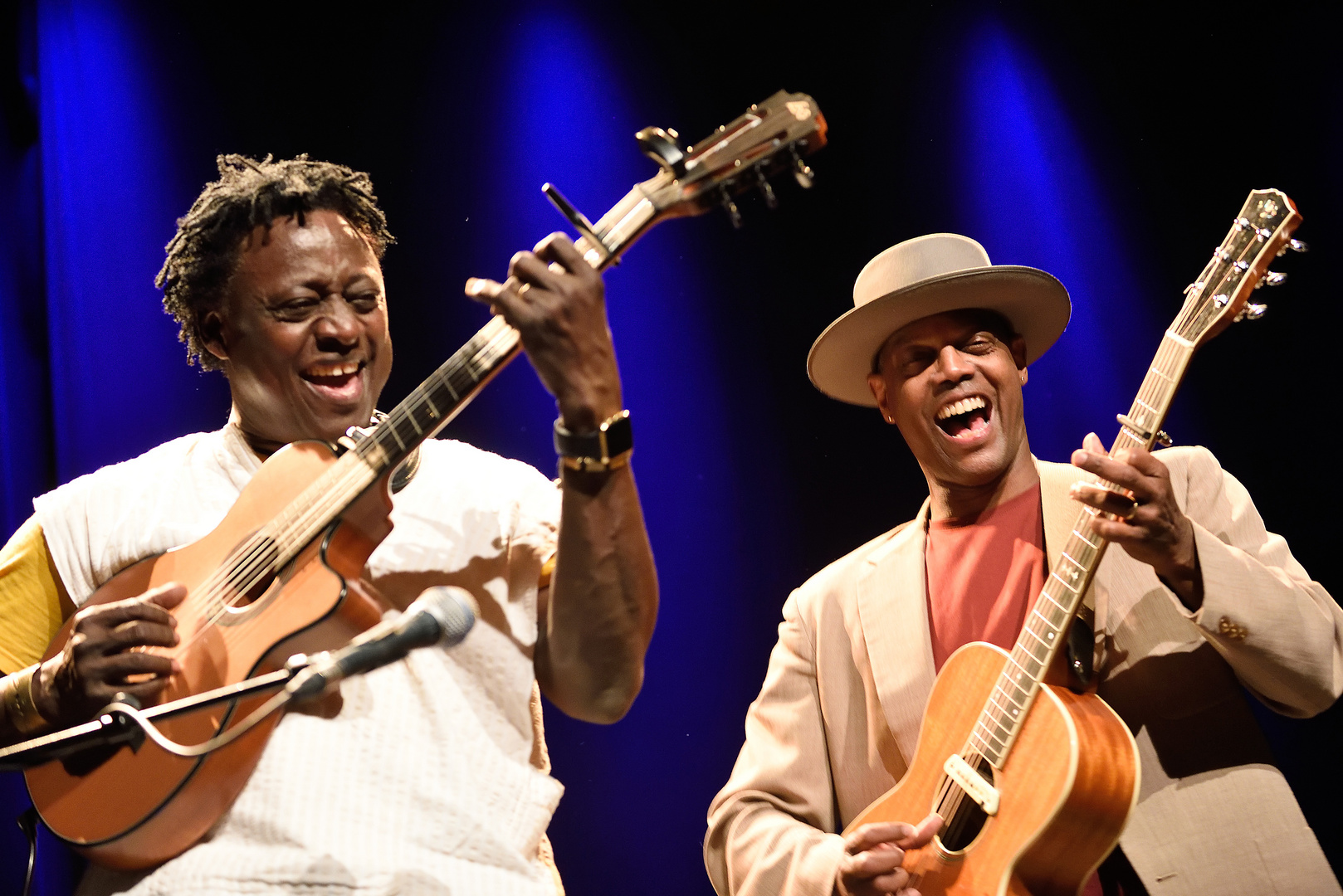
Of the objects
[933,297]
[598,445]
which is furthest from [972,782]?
[933,297]

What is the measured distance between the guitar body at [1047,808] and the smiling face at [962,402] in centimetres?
61

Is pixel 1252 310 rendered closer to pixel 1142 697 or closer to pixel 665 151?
pixel 1142 697

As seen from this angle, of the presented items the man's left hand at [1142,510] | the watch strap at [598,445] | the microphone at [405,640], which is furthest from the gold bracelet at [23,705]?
the man's left hand at [1142,510]

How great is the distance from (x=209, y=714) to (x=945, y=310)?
206 centimetres

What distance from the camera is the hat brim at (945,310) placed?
2.72 meters

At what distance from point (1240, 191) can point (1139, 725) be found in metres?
2.40

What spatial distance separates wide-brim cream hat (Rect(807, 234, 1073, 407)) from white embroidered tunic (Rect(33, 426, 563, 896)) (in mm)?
1157

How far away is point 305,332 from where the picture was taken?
209 centimetres

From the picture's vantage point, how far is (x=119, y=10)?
343cm

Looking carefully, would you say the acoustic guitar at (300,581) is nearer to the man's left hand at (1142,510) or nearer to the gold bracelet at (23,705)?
the gold bracelet at (23,705)

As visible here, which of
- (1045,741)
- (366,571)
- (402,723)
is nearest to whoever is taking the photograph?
(402,723)

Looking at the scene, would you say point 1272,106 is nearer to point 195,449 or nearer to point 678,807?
point 678,807

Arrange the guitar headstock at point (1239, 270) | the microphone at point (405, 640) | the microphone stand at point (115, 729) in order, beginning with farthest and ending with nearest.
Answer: the guitar headstock at point (1239, 270), the microphone stand at point (115, 729), the microphone at point (405, 640)

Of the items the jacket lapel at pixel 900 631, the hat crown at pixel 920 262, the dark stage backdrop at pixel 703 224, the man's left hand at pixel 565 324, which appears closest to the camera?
the man's left hand at pixel 565 324
